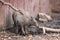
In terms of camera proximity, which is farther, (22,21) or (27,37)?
(22,21)

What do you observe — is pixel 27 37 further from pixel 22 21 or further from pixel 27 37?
pixel 22 21

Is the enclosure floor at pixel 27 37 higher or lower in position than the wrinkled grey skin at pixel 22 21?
lower

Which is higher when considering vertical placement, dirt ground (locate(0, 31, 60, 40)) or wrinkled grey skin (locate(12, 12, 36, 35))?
wrinkled grey skin (locate(12, 12, 36, 35))

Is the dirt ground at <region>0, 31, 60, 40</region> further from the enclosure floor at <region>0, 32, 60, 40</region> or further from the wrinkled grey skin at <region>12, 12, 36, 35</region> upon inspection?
the wrinkled grey skin at <region>12, 12, 36, 35</region>

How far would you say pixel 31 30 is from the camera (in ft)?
15.3

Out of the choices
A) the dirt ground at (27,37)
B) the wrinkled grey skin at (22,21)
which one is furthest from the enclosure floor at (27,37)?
the wrinkled grey skin at (22,21)

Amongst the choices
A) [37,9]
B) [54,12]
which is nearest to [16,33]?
[37,9]

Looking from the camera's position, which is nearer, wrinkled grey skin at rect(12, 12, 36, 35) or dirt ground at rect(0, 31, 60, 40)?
dirt ground at rect(0, 31, 60, 40)

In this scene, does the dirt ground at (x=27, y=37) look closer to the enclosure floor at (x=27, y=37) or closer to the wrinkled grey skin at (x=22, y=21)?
the enclosure floor at (x=27, y=37)

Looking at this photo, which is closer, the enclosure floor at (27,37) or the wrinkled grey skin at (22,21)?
the enclosure floor at (27,37)

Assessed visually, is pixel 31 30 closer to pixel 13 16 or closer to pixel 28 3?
pixel 13 16

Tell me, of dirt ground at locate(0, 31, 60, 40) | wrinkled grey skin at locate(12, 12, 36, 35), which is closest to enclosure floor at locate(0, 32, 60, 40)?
dirt ground at locate(0, 31, 60, 40)

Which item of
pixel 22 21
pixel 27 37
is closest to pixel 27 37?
pixel 27 37

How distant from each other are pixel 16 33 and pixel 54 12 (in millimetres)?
3201
